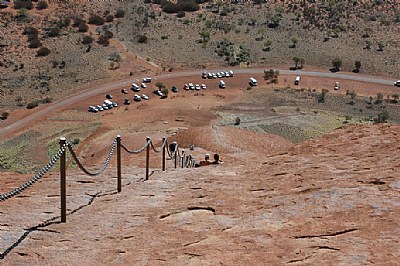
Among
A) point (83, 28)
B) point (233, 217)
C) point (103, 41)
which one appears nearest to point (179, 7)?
point (83, 28)

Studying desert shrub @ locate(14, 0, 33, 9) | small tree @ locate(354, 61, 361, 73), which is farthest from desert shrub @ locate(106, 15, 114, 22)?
small tree @ locate(354, 61, 361, 73)

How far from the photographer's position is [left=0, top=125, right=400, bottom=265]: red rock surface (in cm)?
671

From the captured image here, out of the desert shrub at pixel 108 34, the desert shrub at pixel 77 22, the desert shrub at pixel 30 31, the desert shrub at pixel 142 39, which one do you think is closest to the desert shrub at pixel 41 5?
the desert shrub at pixel 77 22

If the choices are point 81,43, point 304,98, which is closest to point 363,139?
point 304,98

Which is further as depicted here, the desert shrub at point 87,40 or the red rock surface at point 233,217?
the desert shrub at point 87,40

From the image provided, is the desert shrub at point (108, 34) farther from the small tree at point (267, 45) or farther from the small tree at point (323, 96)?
the small tree at point (323, 96)

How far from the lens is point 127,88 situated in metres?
52.5

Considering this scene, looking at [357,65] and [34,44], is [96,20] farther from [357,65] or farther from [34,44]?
→ [357,65]

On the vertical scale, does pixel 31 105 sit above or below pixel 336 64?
below

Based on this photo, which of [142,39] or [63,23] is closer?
[142,39]

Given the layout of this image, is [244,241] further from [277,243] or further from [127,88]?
[127,88]

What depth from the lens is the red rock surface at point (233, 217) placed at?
6.71 meters

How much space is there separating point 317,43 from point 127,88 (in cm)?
2575

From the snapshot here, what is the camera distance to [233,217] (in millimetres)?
8172
